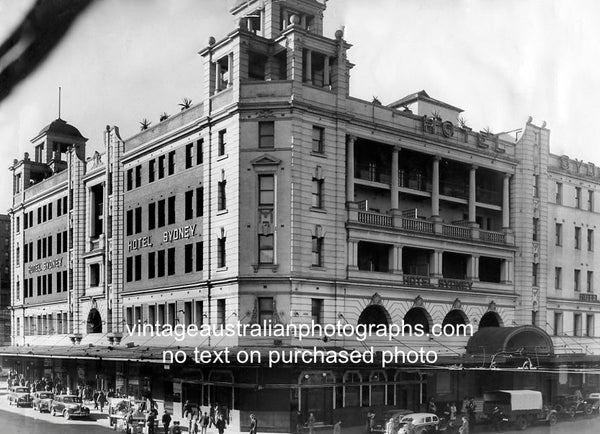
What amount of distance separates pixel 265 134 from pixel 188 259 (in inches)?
379

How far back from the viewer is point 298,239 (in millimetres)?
40844

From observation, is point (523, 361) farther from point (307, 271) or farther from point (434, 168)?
point (307, 271)

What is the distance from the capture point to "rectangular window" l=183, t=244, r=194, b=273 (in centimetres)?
4421

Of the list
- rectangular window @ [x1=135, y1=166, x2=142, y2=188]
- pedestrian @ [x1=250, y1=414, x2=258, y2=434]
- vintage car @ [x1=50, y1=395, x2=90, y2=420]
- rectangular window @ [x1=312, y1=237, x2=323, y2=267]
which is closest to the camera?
pedestrian @ [x1=250, y1=414, x2=258, y2=434]

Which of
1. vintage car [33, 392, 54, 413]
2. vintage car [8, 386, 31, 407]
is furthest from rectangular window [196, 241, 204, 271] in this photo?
vintage car [8, 386, 31, 407]

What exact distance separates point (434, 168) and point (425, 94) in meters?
5.18

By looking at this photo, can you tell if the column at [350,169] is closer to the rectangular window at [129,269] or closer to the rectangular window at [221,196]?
the rectangular window at [221,196]

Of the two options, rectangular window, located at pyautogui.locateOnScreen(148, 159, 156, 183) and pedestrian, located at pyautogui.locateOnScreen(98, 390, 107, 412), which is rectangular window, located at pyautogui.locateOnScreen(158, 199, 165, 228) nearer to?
rectangular window, located at pyautogui.locateOnScreen(148, 159, 156, 183)

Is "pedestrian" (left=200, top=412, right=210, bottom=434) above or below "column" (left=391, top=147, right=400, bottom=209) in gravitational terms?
below

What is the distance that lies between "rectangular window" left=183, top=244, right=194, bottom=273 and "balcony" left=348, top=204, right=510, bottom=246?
33.1 feet

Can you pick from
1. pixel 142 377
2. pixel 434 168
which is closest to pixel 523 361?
pixel 434 168

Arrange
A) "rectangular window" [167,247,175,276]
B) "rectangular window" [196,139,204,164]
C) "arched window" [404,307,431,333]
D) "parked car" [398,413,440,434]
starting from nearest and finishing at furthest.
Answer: "parked car" [398,413,440,434]
"rectangular window" [196,139,204,164]
"rectangular window" [167,247,175,276]
"arched window" [404,307,431,333]

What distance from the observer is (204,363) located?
38.2m

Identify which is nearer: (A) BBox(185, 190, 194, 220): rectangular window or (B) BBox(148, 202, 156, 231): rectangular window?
(A) BBox(185, 190, 194, 220): rectangular window
